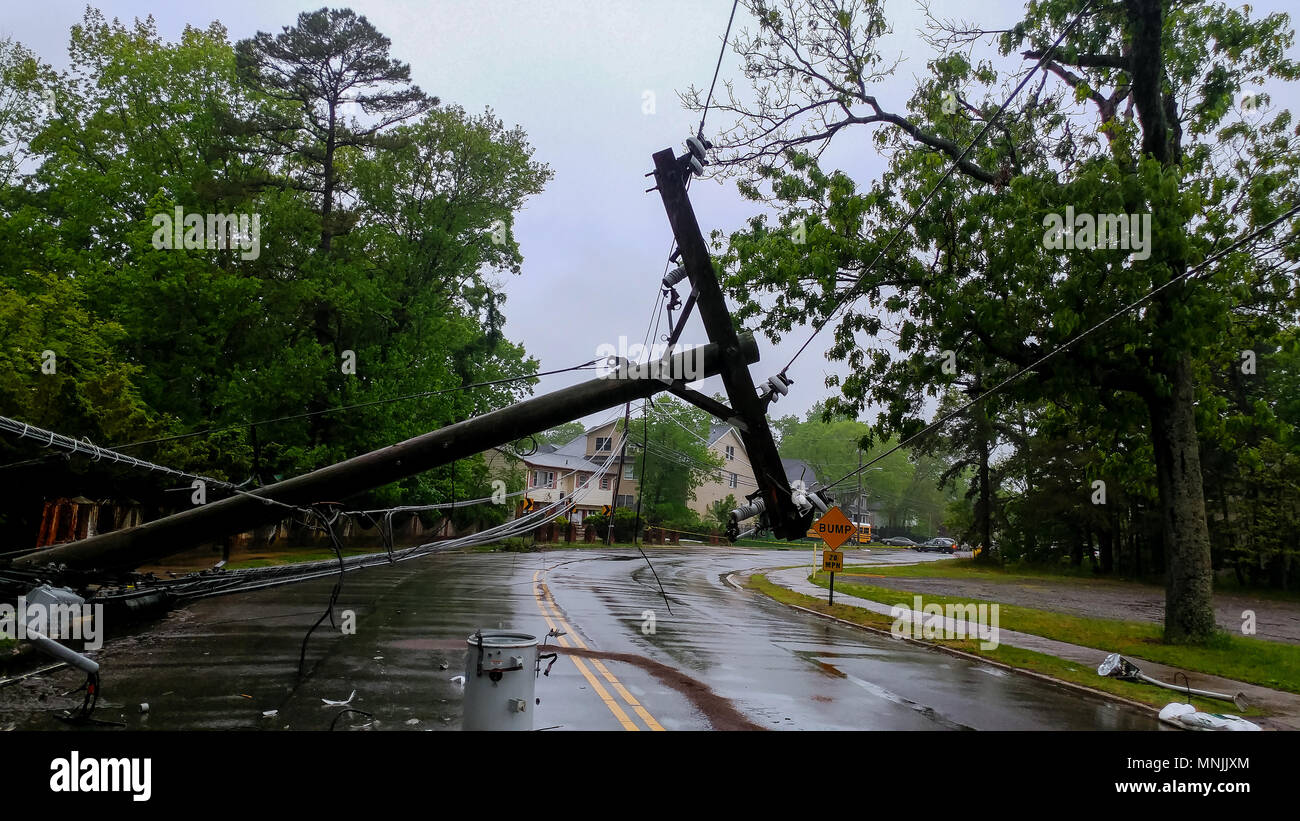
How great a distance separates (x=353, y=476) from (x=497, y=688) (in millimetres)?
2499

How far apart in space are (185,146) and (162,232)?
22.7ft

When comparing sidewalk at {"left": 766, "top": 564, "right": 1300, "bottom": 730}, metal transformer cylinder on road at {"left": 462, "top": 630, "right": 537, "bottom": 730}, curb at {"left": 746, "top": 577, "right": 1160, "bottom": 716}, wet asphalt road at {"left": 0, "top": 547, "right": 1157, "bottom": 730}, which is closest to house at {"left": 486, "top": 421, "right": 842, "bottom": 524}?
curb at {"left": 746, "top": 577, "right": 1160, "bottom": 716}

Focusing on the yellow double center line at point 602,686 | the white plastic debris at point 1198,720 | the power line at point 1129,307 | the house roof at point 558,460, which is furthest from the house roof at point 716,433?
the white plastic debris at point 1198,720

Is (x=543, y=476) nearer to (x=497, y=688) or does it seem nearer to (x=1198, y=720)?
(x=1198, y=720)

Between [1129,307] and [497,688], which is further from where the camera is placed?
[1129,307]

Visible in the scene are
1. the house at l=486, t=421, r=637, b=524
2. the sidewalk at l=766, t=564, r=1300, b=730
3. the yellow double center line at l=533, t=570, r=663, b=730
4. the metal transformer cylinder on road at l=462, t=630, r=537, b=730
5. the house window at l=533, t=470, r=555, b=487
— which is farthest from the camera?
the house window at l=533, t=470, r=555, b=487

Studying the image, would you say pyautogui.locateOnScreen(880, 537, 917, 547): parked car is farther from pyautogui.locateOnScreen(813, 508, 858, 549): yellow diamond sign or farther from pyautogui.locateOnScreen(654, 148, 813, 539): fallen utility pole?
pyautogui.locateOnScreen(654, 148, 813, 539): fallen utility pole

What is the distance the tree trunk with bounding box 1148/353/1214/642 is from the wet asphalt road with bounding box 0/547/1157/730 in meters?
4.57

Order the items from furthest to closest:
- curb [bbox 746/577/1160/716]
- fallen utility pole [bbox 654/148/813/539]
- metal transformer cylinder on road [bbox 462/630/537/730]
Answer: curb [bbox 746/577/1160/716] → fallen utility pole [bbox 654/148/813/539] → metal transformer cylinder on road [bbox 462/630/537/730]

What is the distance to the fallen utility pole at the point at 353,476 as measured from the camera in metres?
6.88

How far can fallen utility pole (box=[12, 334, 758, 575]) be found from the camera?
22.6ft

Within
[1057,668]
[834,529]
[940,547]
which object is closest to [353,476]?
[1057,668]

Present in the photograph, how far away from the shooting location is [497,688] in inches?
221
